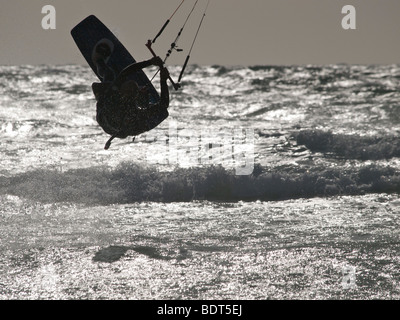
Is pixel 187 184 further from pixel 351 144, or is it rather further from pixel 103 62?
pixel 351 144

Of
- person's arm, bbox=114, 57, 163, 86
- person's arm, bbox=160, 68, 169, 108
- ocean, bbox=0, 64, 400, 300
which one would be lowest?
ocean, bbox=0, 64, 400, 300

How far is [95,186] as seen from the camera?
10.0 metres

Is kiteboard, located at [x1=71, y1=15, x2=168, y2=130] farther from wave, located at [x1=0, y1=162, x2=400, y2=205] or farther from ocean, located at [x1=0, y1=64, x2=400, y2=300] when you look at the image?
ocean, located at [x1=0, y1=64, x2=400, y2=300]

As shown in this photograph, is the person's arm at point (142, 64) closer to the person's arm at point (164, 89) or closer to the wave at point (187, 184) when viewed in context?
the person's arm at point (164, 89)

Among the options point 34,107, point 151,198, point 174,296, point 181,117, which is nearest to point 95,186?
point 151,198

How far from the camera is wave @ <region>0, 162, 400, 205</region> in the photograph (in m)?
9.62

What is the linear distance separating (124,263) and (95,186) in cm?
376

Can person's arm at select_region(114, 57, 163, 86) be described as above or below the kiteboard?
below

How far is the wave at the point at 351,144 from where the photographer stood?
41.9 feet

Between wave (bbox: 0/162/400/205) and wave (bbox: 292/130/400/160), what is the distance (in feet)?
4.99

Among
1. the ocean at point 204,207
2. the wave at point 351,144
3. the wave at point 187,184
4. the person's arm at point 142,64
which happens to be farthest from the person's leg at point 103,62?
the wave at point 351,144

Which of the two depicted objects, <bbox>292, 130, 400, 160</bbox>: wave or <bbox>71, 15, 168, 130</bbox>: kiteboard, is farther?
<bbox>292, 130, 400, 160</bbox>: wave

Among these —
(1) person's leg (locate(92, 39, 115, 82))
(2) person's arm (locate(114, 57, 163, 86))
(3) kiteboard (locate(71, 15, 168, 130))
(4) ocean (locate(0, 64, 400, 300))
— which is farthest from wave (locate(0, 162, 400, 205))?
(2) person's arm (locate(114, 57, 163, 86))

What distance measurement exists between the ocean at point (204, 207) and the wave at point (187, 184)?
0.10 ft
